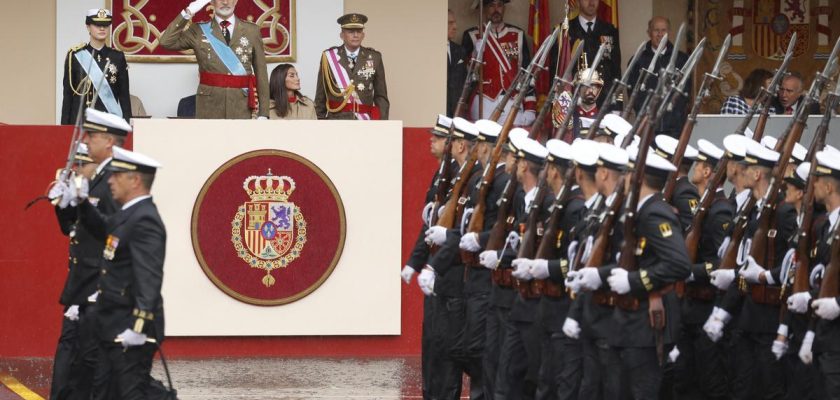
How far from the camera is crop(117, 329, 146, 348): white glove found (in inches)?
340

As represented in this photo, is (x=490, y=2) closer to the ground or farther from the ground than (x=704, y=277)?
farther from the ground

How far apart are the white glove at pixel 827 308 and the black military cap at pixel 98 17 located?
738cm

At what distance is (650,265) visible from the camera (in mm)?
8789

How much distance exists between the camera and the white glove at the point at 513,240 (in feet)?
33.1

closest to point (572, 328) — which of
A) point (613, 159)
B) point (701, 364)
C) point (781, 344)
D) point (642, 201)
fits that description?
point (642, 201)

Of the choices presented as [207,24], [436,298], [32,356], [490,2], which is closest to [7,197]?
[32,356]

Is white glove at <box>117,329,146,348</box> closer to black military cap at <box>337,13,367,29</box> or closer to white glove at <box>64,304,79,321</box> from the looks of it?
white glove at <box>64,304,79,321</box>

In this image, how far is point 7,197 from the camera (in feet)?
45.2

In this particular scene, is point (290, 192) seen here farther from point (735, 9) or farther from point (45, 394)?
point (735, 9)

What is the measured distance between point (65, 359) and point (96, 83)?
4418mm

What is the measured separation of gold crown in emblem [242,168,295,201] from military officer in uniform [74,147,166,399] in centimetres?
474

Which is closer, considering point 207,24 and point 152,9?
point 207,24

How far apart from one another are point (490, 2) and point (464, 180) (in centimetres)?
625

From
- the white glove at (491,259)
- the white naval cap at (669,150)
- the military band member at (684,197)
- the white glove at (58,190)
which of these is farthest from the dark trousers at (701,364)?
the white glove at (58,190)
